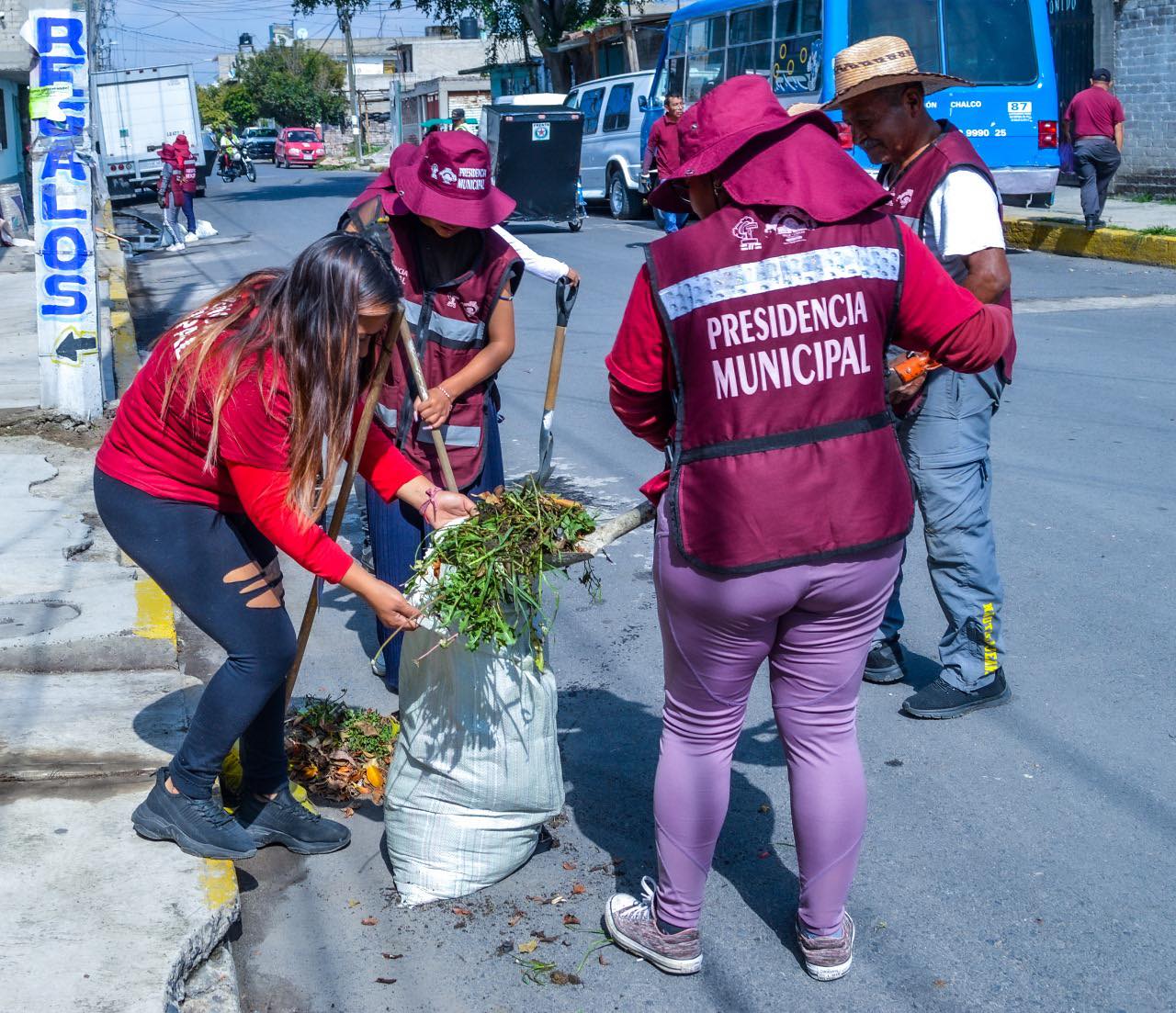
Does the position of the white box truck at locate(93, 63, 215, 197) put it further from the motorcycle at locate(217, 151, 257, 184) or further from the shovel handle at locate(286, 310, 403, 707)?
the shovel handle at locate(286, 310, 403, 707)

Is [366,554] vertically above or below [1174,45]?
below

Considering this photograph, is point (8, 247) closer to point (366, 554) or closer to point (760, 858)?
point (366, 554)

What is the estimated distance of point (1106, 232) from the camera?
14.3 m

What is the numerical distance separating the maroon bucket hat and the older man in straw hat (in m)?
1.06

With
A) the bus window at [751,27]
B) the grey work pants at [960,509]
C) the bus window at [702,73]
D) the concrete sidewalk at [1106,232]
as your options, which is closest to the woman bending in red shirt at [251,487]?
the grey work pants at [960,509]

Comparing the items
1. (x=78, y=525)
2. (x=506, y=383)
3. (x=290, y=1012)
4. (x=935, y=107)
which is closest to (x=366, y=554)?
(x=78, y=525)

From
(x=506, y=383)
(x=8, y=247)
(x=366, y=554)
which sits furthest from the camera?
(x=8, y=247)

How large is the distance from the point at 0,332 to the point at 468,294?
935 cm

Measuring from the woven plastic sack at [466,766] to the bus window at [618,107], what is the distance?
18220mm

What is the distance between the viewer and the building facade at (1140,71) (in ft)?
57.3

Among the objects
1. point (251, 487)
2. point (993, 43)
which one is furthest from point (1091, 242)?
point (251, 487)

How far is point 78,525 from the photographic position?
602 centimetres

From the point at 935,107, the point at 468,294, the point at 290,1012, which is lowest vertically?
the point at 290,1012

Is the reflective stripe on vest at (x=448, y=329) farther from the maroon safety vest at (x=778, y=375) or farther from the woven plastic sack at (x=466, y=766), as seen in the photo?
the maroon safety vest at (x=778, y=375)
